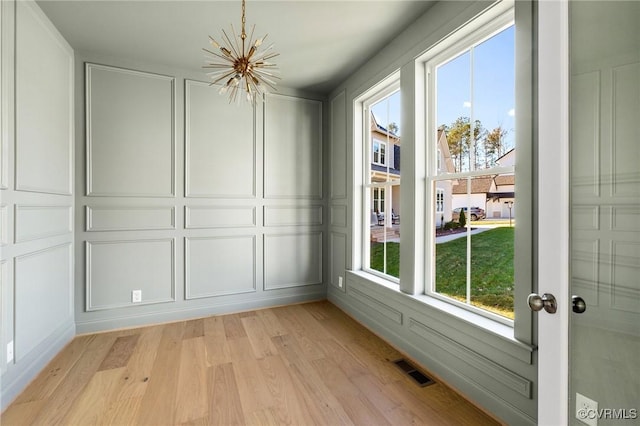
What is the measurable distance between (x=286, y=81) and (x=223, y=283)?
247 centimetres

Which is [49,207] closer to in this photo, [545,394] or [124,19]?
[124,19]

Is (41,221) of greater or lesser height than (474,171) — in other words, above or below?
below

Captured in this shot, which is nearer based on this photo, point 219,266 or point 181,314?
point 181,314

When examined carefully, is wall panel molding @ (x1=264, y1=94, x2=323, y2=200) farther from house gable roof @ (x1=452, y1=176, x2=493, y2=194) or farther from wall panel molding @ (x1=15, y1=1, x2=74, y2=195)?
house gable roof @ (x1=452, y1=176, x2=493, y2=194)

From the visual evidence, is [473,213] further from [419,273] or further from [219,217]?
[219,217]

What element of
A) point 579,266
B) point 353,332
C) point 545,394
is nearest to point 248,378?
point 353,332

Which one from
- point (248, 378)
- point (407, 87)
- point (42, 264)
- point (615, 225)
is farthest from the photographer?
point (407, 87)

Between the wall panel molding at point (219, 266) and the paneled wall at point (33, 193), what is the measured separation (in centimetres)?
104

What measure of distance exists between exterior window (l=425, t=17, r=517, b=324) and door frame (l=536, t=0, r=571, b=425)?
69 centimetres

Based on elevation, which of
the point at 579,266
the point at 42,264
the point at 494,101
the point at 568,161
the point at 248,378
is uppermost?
the point at 494,101

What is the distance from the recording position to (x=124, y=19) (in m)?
2.31

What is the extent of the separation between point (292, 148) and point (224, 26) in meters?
1.53

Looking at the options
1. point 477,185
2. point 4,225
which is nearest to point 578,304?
point 477,185

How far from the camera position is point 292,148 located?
12.1ft
